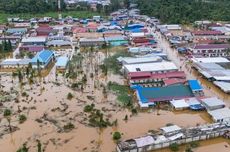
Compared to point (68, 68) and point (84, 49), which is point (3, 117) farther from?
point (84, 49)

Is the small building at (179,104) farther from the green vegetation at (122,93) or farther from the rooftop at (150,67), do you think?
the rooftop at (150,67)

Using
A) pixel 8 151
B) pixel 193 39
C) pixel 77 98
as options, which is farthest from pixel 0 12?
pixel 8 151

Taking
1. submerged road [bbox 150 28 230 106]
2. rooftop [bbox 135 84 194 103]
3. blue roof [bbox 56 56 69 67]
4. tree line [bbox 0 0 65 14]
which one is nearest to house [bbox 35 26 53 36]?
blue roof [bbox 56 56 69 67]

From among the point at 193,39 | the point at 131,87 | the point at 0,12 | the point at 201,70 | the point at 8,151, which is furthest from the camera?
the point at 0,12

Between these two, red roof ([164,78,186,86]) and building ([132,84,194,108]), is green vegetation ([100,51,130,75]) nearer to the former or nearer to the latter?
red roof ([164,78,186,86])

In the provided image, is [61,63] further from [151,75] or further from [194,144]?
[194,144]

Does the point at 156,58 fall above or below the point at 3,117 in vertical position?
above
